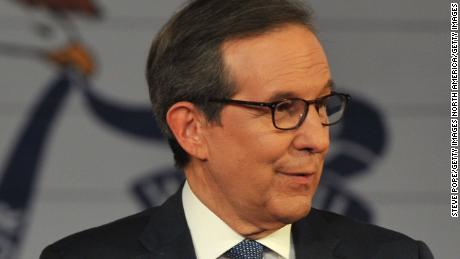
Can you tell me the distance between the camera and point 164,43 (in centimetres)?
219

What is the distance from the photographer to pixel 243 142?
6.80 feet

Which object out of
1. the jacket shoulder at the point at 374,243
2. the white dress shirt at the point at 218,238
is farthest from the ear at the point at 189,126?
the jacket shoulder at the point at 374,243

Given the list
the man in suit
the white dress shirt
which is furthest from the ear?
the white dress shirt

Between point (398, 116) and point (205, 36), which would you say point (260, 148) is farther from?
point (398, 116)

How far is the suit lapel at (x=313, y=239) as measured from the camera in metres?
2.17

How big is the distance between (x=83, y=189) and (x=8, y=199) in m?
0.22

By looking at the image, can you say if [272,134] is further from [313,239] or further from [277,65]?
[313,239]

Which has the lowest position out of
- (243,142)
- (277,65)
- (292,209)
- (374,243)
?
(374,243)

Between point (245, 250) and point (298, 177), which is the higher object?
point (298, 177)

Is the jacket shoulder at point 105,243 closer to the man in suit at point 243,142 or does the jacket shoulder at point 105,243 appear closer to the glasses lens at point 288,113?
the man in suit at point 243,142

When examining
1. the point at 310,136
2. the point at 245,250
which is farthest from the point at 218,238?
the point at 310,136

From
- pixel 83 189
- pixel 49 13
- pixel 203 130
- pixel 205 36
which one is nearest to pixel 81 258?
pixel 203 130

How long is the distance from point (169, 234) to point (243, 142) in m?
0.27

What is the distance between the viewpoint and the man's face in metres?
2.03
